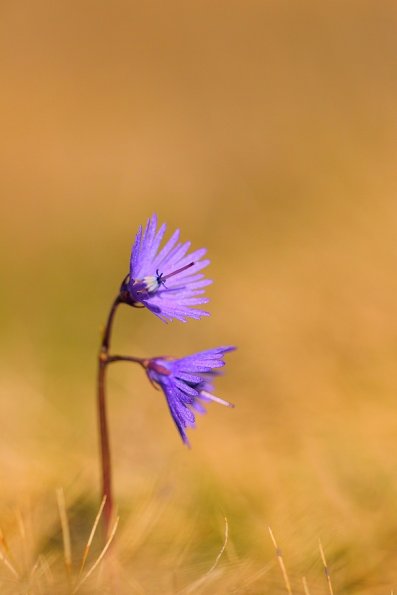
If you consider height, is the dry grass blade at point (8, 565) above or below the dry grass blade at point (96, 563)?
below

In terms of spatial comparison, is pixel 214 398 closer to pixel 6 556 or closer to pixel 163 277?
pixel 163 277

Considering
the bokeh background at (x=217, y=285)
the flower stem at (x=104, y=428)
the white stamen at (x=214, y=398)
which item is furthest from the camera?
the bokeh background at (x=217, y=285)

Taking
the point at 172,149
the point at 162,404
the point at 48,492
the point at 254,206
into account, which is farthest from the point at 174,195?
the point at 48,492

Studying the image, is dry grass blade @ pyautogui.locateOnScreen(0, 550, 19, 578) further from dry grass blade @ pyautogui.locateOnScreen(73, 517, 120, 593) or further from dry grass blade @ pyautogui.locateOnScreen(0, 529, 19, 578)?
dry grass blade @ pyautogui.locateOnScreen(73, 517, 120, 593)

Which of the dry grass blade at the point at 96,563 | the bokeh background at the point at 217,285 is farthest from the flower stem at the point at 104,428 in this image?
the bokeh background at the point at 217,285

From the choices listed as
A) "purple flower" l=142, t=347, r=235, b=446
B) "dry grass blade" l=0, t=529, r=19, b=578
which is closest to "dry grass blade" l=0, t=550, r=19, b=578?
"dry grass blade" l=0, t=529, r=19, b=578

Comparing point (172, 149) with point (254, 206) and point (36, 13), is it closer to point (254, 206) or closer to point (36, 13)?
point (254, 206)

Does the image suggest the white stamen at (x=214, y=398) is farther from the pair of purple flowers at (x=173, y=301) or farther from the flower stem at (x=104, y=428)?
the flower stem at (x=104, y=428)

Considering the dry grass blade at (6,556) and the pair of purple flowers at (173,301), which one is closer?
the pair of purple flowers at (173,301)
